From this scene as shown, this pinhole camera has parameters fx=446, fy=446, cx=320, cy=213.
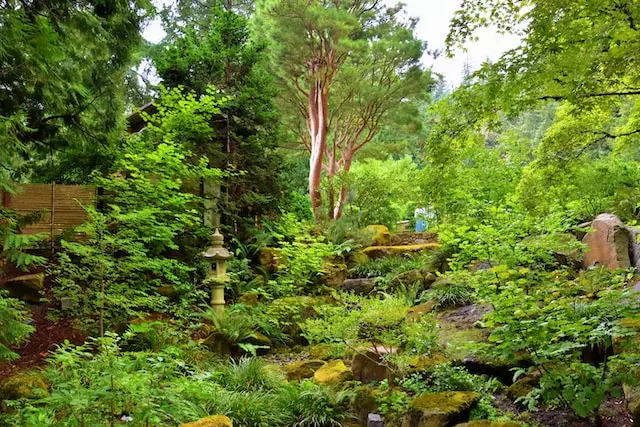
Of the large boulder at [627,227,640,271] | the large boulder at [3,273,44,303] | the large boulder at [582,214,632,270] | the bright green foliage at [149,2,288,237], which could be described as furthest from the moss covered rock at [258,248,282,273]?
the large boulder at [627,227,640,271]

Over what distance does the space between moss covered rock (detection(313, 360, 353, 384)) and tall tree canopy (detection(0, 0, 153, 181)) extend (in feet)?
11.0

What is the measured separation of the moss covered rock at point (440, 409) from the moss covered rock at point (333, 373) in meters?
1.13

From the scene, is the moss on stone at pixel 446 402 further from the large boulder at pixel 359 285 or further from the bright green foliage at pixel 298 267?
the large boulder at pixel 359 285

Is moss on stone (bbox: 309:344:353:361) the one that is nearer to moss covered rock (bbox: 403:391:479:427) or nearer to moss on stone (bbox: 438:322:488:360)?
moss on stone (bbox: 438:322:488:360)

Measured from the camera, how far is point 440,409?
3.29 metres

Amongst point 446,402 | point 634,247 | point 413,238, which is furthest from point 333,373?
point 413,238

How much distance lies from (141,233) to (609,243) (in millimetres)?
6172

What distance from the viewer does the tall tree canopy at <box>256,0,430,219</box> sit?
38.4 feet

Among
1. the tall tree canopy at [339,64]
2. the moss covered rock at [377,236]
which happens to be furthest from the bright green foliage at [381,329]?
the tall tree canopy at [339,64]

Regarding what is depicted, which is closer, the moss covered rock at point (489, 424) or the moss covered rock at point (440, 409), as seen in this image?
the moss covered rock at point (489, 424)

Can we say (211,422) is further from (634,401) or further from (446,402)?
(634,401)

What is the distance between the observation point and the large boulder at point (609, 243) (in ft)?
18.4

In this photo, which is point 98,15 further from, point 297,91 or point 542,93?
→ point 297,91

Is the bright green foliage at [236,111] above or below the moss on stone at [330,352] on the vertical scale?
above
